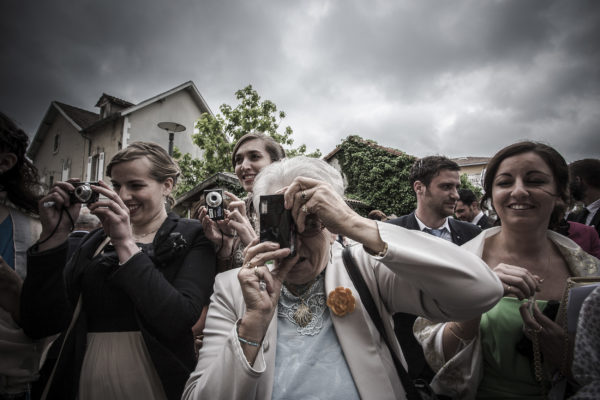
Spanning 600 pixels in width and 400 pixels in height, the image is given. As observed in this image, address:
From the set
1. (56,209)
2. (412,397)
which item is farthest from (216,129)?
(412,397)

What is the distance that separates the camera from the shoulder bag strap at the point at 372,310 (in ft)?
4.36

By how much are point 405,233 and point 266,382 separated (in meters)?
0.96

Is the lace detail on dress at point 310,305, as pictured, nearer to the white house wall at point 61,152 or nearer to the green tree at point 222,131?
the green tree at point 222,131

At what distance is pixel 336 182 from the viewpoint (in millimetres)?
1810

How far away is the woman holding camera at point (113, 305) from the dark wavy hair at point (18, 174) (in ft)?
1.17

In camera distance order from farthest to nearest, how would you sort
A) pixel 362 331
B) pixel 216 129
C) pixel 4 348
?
1. pixel 216 129
2. pixel 4 348
3. pixel 362 331

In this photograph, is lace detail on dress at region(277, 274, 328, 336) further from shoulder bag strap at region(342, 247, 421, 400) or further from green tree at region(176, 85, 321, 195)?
green tree at region(176, 85, 321, 195)

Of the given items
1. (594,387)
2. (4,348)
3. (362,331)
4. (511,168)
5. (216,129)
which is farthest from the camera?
(216,129)

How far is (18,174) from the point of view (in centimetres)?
188

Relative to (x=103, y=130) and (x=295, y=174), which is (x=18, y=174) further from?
(x=103, y=130)

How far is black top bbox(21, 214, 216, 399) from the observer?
159 cm

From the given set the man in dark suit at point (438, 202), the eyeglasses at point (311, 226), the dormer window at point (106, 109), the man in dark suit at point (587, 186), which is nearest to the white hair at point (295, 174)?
the eyeglasses at point (311, 226)

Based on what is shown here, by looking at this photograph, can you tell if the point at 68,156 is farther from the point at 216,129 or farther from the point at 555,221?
the point at 555,221

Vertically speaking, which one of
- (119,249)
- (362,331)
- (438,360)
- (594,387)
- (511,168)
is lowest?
(438,360)
